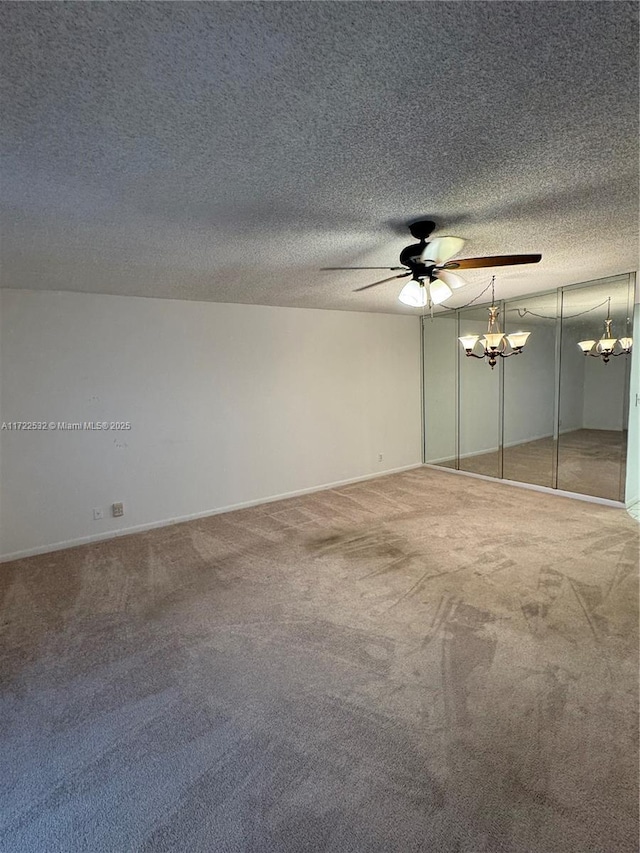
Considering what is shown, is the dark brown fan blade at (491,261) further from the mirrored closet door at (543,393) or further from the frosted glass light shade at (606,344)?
the frosted glass light shade at (606,344)

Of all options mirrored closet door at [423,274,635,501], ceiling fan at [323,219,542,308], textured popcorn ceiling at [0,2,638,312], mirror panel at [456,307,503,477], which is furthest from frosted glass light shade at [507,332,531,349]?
mirror panel at [456,307,503,477]

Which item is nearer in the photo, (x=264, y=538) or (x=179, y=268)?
(x=179, y=268)

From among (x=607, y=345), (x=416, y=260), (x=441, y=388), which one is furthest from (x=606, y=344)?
(x=416, y=260)

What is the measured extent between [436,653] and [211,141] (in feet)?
8.63

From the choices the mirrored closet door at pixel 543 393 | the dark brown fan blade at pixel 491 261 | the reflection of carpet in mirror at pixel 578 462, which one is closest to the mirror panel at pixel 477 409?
the mirrored closet door at pixel 543 393

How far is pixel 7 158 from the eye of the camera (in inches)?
60.6

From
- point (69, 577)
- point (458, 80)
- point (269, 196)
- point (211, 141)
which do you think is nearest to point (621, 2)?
point (458, 80)

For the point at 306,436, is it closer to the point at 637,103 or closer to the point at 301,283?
the point at 301,283

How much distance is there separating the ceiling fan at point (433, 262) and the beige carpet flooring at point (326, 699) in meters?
2.08

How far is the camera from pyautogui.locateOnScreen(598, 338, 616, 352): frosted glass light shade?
4.20 metres

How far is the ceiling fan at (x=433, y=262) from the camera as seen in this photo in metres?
2.39

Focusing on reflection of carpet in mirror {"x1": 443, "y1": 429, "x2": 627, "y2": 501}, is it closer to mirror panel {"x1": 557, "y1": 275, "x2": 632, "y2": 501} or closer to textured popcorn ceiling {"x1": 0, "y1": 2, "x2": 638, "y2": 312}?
mirror panel {"x1": 557, "y1": 275, "x2": 632, "y2": 501}

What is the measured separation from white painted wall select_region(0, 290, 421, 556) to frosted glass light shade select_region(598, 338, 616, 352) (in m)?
2.59

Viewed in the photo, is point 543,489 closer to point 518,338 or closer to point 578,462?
point 578,462
